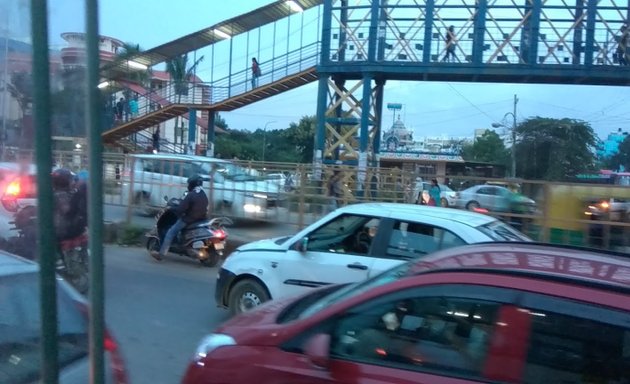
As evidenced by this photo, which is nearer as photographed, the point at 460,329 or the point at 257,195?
the point at 460,329

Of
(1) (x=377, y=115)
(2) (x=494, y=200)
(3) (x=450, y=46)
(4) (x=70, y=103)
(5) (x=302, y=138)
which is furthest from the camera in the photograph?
(5) (x=302, y=138)

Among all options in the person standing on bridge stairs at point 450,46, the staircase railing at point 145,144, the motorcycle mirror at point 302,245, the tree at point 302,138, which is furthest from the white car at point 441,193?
the staircase railing at point 145,144

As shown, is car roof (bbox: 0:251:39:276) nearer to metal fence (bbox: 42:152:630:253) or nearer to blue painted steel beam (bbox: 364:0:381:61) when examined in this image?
metal fence (bbox: 42:152:630:253)

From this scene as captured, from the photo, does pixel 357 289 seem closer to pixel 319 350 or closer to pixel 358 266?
pixel 319 350

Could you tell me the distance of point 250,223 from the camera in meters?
12.1

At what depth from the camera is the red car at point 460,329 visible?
2.89 metres

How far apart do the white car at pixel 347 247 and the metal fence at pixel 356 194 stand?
183cm

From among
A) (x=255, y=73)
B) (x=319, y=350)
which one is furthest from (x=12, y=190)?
(x=255, y=73)

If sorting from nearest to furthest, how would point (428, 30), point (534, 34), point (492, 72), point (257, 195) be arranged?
point (257, 195) < point (534, 34) < point (492, 72) < point (428, 30)

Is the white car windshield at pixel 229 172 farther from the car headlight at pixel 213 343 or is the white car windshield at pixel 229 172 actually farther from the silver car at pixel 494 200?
the car headlight at pixel 213 343

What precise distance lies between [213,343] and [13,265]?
1.14 metres

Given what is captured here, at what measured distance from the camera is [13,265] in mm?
3400

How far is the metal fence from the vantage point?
922 cm

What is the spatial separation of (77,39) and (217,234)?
8.40 meters
